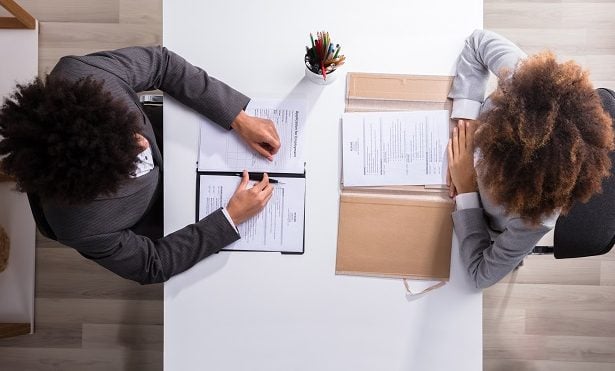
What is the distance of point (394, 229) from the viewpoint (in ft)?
3.92

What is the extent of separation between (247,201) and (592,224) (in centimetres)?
84

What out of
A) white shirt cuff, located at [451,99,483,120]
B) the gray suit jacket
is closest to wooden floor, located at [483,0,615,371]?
white shirt cuff, located at [451,99,483,120]

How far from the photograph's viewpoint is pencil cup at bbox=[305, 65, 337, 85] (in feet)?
3.77

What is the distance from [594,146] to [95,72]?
1068mm

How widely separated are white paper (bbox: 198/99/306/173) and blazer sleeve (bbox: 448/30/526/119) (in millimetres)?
398

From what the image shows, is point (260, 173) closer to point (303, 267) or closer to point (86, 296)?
point (303, 267)

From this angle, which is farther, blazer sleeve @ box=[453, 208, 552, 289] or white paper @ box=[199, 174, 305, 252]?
white paper @ box=[199, 174, 305, 252]

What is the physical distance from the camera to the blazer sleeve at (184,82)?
45.2 inches

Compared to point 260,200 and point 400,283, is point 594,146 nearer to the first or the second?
point 400,283

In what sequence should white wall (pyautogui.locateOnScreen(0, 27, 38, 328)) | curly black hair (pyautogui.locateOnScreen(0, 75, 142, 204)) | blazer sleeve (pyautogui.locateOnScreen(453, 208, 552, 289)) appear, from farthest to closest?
white wall (pyautogui.locateOnScreen(0, 27, 38, 328)) → blazer sleeve (pyautogui.locateOnScreen(453, 208, 552, 289)) → curly black hair (pyautogui.locateOnScreen(0, 75, 142, 204))

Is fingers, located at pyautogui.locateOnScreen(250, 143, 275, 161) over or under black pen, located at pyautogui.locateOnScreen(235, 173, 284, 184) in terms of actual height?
over

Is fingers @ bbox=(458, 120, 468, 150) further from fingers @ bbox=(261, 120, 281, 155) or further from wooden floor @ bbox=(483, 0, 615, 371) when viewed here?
wooden floor @ bbox=(483, 0, 615, 371)

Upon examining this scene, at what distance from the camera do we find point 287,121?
3.94 feet

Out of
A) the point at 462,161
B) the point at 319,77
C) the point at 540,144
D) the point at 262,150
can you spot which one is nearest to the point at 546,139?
the point at 540,144
